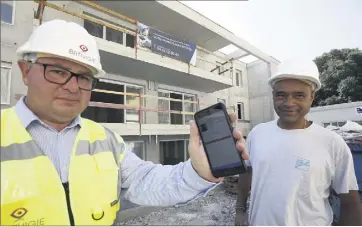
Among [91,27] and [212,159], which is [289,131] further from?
[91,27]

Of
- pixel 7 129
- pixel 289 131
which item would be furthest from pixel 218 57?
pixel 289 131

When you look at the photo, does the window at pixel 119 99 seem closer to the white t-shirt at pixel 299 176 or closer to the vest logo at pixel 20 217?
the vest logo at pixel 20 217

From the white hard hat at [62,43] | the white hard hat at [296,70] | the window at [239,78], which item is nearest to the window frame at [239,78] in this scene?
the window at [239,78]

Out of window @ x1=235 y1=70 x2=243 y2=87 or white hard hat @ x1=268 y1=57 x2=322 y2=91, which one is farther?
white hard hat @ x1=268 y1=57 x2=322 y2=91

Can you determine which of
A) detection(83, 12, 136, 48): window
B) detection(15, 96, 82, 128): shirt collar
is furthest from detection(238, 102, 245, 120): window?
detection(15, 96, 82, 128): shirt collar

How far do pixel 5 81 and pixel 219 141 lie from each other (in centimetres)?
38

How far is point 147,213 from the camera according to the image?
733mm

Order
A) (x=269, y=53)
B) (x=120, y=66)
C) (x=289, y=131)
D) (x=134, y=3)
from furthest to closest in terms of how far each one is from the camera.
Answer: (x=289, y=131), (x=269, y=53), (x=120, y=66), (x=134, y=3)

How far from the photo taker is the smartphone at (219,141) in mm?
451

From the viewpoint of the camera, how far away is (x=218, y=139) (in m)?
0.47

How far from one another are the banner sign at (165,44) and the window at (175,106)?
8cm

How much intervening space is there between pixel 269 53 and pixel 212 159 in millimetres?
412

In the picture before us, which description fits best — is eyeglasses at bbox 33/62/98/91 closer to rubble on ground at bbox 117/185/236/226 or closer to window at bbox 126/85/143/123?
window at bbox 126/85/143/123

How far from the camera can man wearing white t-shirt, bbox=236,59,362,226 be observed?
32.2 inches
